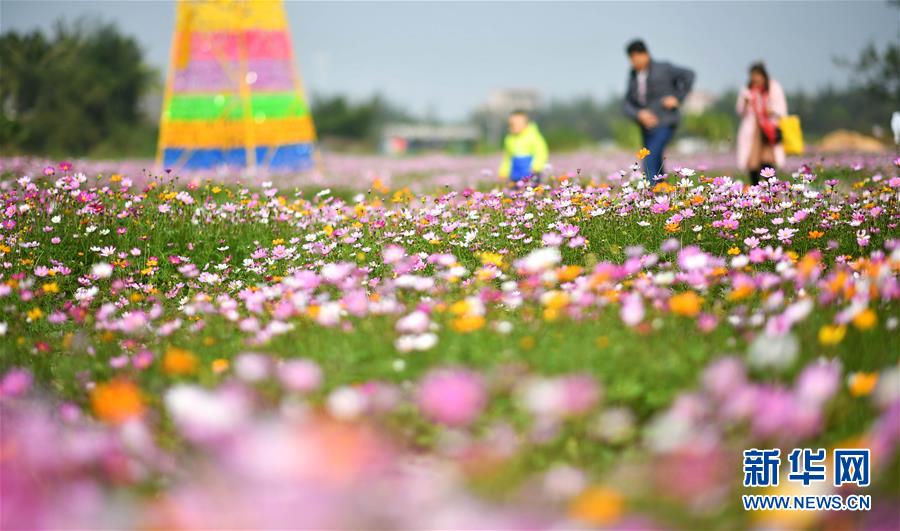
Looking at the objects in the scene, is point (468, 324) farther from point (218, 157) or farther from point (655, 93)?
point (218, 157)

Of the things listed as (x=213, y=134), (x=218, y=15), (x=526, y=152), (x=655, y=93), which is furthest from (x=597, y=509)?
(x=218, y=15)

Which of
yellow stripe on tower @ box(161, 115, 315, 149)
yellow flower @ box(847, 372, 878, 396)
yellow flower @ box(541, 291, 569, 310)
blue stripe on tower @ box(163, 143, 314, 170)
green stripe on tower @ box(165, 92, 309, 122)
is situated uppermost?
green stripe on tower @ box(165, 92, 309, 122)

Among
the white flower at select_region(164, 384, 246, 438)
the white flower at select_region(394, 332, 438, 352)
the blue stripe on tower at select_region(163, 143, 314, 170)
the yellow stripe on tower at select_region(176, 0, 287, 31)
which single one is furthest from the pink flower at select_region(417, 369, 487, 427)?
the yellow stripe on tower at select_region(176, 0, 287, 31)

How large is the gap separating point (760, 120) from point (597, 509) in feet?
27.3

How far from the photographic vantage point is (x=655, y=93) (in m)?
8.73

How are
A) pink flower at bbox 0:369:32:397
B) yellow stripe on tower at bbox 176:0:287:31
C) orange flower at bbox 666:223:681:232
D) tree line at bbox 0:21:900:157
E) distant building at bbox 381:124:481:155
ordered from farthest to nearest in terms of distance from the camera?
distant building at bbox 381:124:481:155, tree line at bbox 0:21:900:157, yellow stripe on tower at bbox 176:0:287:31, orange flower at bbox 666:223:681:232, pink flower at bbox 0:369:32:397

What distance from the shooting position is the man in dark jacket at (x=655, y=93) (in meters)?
8.59

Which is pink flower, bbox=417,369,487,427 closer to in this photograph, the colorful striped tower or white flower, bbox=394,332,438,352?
white flower, bbox=394,332,438,352

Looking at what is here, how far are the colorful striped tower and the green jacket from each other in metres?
6.28

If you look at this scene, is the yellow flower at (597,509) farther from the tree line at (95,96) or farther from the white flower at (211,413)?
the tree line at (95,96)

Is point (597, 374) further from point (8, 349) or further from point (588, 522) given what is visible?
point (8, 349)

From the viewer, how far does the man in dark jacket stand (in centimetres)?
859

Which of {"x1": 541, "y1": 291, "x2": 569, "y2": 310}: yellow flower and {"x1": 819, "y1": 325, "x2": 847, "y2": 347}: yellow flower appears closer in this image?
{"x1": 819, "y1": 325, "x2": 847, "y2": 347}: yellow flower

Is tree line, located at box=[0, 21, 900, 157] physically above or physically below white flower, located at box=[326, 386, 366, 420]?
above
